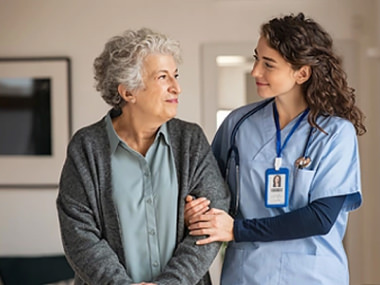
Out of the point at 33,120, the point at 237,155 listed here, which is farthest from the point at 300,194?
the point at 33,120

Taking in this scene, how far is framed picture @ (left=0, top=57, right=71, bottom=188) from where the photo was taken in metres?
4.17

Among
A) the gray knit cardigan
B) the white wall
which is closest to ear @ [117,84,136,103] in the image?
the gray knit cardigan

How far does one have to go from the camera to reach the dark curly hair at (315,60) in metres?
1.95

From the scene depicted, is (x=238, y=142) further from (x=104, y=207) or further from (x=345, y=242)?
(x=345, y=242)

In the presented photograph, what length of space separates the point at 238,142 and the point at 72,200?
564 millimetres

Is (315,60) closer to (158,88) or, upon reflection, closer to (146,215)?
(158,88)

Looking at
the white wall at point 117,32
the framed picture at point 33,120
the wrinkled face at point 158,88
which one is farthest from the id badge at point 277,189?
the framed picture at point 33,120

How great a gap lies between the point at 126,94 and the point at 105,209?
1.12ft

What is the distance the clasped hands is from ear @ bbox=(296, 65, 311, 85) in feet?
1.54

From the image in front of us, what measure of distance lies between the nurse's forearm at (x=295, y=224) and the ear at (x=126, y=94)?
1.58 ft

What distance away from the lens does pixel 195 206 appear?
1.91 m

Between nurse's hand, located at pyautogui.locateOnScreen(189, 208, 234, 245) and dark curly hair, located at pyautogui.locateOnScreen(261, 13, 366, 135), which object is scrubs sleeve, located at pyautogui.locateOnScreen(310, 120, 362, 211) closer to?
dark curly hair, located at pyautogui.locateOnScreen(261, 13, 366, 135)

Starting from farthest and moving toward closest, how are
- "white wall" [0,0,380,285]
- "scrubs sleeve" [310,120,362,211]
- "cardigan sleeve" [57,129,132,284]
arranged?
"white wall" [0,0,380,285] < "scrubs sleeve" [310,120,362,211] < "cardigan sleeve" [57,129,132,284]

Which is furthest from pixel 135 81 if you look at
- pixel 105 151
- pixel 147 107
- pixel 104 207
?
pixel 104 207
